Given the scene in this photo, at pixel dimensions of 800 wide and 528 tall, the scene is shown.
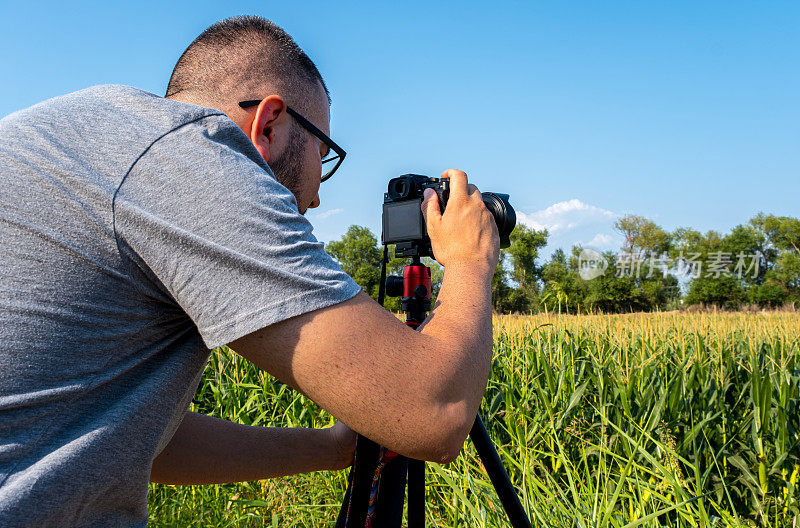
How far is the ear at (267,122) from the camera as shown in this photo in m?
1.19

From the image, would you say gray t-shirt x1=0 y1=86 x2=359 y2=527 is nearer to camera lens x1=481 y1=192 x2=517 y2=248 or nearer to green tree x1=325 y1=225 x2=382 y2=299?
camera lens x1=481 y1=192 x2=517 y2=248

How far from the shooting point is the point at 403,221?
1.44 meters

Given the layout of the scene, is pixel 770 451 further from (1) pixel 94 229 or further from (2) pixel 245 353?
(1) pixel 94 229

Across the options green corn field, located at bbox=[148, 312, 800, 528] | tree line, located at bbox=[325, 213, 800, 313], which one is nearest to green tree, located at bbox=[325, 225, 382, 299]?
tree line, located at bbox=[325, 213, 800, 313]

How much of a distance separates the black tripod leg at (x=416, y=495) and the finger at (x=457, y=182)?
697 mm

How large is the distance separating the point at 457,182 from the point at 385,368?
23.0 inches

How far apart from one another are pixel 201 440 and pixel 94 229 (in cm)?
76

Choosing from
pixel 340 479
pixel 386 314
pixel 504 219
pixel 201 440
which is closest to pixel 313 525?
pixel 340 479

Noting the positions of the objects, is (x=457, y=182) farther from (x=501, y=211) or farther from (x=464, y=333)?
(x=464, y=333)

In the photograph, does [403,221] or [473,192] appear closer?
[473,192]

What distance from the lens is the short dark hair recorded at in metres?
1.30

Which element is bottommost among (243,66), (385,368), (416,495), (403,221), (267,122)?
(416,495)

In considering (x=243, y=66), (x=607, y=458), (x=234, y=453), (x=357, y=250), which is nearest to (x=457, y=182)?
(x=243, y=66)

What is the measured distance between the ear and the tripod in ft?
1.38
